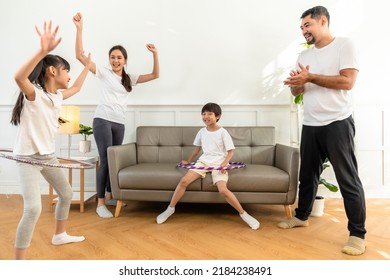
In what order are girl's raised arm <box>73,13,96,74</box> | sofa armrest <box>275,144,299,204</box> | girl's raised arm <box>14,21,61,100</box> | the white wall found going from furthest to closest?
the white wall → sofa armrest <box>275,144,299,204</box> → girl's raised arm <box>73,13,96,74</box> → girl's raised arm <box>14,21,61,100</box>

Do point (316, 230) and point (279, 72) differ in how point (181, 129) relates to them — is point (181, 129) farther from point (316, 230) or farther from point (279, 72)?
point (316, 230)

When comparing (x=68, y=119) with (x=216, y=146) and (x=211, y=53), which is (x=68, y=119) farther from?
(x=211, y=53)

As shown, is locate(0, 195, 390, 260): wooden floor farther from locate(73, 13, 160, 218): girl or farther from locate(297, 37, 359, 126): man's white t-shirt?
locate(297, 37, 359, 126): man's white t-shirt

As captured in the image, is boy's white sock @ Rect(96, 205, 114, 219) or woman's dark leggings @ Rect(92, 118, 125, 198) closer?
boy's white sock @ Rect(96, 205, 114, 219)

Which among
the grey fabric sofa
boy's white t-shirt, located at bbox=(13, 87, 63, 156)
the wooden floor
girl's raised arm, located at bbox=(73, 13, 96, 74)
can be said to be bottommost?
the wooden floor

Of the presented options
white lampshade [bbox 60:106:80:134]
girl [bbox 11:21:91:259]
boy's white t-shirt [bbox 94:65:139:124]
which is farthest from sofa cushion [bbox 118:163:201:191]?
girl [bbox 11:21:91:259]

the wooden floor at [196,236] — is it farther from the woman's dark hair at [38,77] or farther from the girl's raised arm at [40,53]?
the girl's raised arm at [40,53]

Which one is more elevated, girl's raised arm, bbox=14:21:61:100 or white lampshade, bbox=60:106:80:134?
girl's raised arm, bbox=14:21:61:100

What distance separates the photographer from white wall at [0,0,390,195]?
11.4 ft

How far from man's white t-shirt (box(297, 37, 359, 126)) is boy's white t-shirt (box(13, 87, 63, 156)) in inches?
71.2

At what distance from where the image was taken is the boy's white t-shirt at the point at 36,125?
1.66 m

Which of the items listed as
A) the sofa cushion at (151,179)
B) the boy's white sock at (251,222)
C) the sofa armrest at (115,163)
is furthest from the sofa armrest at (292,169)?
the sofa armrest at (115,163)

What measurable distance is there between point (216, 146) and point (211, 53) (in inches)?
56.9
